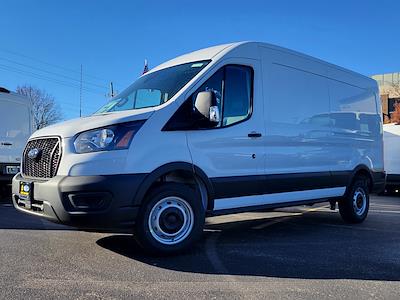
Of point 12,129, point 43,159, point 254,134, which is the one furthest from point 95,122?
point 12,129

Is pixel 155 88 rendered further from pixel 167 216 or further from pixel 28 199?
pixel 28 199

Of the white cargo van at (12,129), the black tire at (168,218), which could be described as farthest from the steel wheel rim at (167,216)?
the white cargo van at (12,129)

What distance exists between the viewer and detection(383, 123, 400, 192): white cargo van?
1608 centimetres

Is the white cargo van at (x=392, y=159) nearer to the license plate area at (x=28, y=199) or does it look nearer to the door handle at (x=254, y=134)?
the door handle at (x=254, y=134)

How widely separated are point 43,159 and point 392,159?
13.9 metres

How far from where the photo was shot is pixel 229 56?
5.98 metres

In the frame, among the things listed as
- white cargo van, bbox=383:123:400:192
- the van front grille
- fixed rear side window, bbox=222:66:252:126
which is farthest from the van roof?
white cargo van, bbox=383:123:400:192

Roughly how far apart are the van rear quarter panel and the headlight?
219cm

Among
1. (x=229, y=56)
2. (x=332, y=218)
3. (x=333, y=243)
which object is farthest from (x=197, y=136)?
(x=332, y=218)

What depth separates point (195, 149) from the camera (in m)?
5.43

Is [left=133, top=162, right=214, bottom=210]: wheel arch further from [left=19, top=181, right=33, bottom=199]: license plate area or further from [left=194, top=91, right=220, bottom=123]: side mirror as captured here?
[left=19, top=181, right=33, bottom=199]: license plate area

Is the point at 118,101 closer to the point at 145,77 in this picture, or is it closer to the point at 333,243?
the point at 145,77

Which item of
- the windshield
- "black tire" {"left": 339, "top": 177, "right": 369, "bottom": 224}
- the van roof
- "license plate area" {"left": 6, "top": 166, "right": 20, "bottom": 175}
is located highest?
the van roof

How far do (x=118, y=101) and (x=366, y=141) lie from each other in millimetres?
4833
